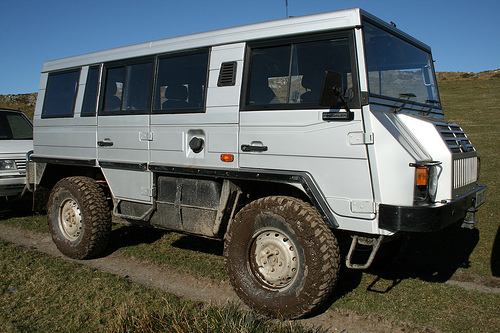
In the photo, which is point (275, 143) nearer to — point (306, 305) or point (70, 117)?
point (306, 305)

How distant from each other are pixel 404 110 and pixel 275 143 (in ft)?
4.62

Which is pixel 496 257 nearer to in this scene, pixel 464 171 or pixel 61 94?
pixel 464 171

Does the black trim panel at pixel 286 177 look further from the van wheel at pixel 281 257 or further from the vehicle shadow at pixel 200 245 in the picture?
the vehicle shadow at pixel 200 245

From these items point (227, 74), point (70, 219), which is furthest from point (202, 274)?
point (227, 74)

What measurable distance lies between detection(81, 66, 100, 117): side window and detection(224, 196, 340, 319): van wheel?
290 cm

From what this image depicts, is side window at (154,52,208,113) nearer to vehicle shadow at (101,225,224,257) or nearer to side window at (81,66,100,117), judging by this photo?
side window at (81,66,100,117)

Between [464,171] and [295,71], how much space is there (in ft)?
6.44

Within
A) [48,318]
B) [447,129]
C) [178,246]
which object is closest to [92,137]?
[178,246]

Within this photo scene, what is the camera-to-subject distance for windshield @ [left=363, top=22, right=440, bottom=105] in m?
4.12

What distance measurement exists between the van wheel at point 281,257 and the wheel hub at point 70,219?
108 inches

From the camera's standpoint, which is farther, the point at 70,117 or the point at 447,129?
the point at 70,117

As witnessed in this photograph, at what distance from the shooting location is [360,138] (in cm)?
381

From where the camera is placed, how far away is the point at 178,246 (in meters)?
6.81

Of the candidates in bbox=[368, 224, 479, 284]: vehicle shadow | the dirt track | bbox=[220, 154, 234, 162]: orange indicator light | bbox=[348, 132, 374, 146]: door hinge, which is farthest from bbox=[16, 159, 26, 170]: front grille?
bbox=[348, 132, 374, 146]: door hinge
